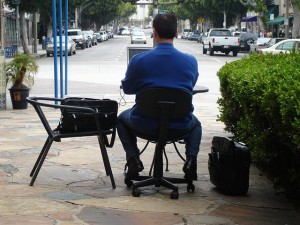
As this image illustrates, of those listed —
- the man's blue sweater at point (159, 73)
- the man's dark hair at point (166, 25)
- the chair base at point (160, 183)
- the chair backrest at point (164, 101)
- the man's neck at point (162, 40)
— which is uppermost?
the man's dark hair at point (166, 25)

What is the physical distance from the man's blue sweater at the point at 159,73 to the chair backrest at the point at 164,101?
101 millimetres

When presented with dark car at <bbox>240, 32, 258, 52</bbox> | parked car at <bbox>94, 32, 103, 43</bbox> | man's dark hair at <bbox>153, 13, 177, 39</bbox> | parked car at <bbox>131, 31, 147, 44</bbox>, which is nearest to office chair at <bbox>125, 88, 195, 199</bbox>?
man's dark hair at <bbox>153, 13, 177, 39</bbox>

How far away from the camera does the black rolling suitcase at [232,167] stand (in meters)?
5.70

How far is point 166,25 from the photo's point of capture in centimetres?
566

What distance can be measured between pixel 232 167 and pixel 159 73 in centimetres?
109

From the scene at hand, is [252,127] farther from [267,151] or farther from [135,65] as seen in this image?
[135,65]

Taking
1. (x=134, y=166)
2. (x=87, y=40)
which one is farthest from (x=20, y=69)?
(x=87, y=40)

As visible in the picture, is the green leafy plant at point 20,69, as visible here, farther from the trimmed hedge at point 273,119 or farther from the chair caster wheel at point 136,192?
the chair caster wheel at point 136,192

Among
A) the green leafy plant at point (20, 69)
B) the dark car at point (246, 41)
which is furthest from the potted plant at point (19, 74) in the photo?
the dark car at point (246, 41)

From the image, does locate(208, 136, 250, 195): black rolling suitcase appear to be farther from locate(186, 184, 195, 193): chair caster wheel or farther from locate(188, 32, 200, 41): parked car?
locate(188, 32, 200, 41): parked car

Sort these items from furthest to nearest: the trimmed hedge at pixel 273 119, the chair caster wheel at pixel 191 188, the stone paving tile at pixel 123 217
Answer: the chair caster wheel at pixel 191 188, the stone paving tile at pixel 123 217, the trimmed hedge at pixel 273 119

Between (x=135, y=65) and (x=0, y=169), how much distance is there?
84.3 inches

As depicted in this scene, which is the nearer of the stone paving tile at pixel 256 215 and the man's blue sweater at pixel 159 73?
the stone paving tile at pixel 256 215

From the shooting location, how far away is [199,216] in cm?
510
